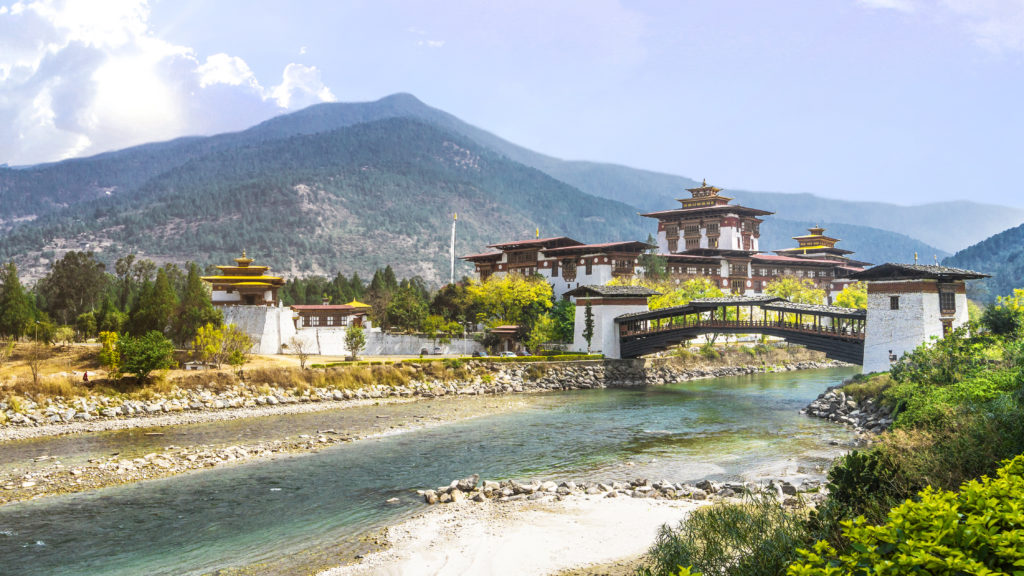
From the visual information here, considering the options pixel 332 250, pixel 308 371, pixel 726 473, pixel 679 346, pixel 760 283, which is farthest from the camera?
pixel 332 250

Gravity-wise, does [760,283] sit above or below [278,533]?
above

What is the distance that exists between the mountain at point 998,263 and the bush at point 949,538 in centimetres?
11916

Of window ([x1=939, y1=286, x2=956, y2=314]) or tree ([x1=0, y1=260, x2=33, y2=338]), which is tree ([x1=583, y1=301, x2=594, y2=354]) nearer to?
window ([x1=939, y1=286, x2=956, y2=314])

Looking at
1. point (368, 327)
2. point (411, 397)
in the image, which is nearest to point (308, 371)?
point (411, 397)

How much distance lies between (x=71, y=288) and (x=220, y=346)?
35.1 m

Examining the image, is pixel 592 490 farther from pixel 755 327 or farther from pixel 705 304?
pixel 705 304

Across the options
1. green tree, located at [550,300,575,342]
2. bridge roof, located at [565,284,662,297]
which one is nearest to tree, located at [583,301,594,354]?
bridge roof, located at [565,284,662,297]

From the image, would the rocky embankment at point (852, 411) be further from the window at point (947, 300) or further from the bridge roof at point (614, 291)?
the bridge roof at point (614, 291)

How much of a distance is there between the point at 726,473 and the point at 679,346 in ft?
140

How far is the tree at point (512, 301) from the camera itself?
6738 cm

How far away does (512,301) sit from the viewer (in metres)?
67.8

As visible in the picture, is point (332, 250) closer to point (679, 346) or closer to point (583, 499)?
point (679, 346)

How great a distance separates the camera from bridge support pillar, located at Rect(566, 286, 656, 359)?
5934 centimetres

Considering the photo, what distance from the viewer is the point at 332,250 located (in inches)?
7170
